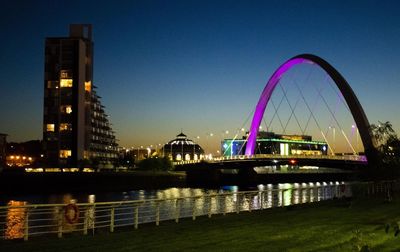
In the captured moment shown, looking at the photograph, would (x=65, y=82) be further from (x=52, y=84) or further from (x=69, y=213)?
(x=69, y=213)

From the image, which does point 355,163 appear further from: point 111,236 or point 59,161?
point 111,236

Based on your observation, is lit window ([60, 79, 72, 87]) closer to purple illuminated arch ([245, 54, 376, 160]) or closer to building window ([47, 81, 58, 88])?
building window ([47, 81, 58, 88])

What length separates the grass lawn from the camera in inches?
610

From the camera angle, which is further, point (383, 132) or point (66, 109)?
point (66, 109)

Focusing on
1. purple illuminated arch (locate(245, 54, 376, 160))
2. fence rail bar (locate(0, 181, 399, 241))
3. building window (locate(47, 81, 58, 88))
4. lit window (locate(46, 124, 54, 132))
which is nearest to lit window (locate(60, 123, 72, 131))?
lit window (locate(46, 124, 54, 132))

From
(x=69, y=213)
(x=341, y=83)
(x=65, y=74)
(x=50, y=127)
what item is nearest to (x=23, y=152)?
(x=50, y=127)

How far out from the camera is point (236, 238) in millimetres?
17422

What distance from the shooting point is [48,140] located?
12219 centimetres

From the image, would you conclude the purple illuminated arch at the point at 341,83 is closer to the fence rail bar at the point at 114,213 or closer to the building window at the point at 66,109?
the fence rail bar at the point at 114,213

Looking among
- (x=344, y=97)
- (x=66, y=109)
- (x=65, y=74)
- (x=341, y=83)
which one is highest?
(x=65, y=74)

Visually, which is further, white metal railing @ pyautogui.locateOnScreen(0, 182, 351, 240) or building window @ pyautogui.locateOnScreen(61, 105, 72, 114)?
building window @ pyautogui.locateOnScreen(61, 105, 72, 114)

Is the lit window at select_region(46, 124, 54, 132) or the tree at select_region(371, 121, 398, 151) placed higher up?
the lit window at select_region(46, 124, 54, 132)

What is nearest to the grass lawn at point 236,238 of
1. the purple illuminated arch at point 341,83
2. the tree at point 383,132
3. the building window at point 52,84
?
the tree at point 383,132

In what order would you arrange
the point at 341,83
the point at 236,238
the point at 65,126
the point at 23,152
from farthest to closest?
the point at 23,152, the point at 65,126, the point at 341,83, the point at 236,238
